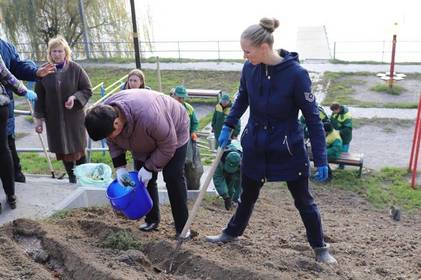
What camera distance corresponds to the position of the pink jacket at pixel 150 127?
3873 mm

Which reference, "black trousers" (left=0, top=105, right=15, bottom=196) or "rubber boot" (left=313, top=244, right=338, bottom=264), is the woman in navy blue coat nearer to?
"rubber boot" (left=313, top=244, right=338, bottom=264)

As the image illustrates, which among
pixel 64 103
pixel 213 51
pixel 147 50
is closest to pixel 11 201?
pixel 64 103

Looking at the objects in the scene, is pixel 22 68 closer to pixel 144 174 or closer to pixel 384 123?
pixel 144 174

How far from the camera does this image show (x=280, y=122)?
13.1 ft

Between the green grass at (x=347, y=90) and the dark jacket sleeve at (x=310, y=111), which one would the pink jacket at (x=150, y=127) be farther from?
the green grass at (x=347, y=90)

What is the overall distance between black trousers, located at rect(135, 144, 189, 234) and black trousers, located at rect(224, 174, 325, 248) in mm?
472

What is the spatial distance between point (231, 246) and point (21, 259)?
1704mm

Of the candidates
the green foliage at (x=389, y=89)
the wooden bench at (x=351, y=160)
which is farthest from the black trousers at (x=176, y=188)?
the green foliage at (x=389, y=89)

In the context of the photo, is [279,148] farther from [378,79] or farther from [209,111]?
[378,79]

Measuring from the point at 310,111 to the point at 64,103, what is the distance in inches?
126

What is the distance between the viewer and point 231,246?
4.59 meters

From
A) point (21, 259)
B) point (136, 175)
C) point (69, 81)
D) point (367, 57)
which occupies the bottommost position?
point (367, 57)

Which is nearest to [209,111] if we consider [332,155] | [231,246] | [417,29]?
[332,155]

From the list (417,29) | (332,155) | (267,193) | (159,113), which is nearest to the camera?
(159,113)
